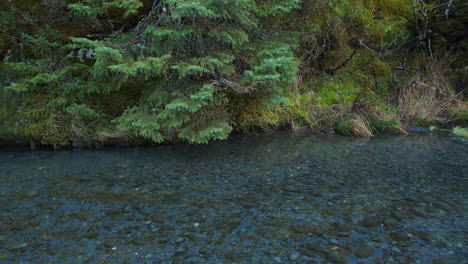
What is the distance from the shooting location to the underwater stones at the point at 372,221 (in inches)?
111

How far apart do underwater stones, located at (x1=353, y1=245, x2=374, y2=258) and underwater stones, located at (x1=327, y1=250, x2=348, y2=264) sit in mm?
102

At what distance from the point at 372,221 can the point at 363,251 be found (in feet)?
1.78

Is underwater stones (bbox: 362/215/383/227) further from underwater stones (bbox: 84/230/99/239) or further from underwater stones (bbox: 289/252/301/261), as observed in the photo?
underwater stones (bbox: 84/230/99/239)

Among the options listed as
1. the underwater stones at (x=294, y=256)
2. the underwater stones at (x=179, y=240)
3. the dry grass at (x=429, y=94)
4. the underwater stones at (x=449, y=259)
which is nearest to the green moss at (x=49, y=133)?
the underwater stones at (x=179, y=240)

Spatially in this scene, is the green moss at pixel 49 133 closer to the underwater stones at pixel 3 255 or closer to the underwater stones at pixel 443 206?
the underwater stones at pixel 3 255

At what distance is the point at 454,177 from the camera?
3996 millimetres

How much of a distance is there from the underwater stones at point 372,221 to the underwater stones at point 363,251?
0.39 m

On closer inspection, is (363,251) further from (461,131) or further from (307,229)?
(461,131)

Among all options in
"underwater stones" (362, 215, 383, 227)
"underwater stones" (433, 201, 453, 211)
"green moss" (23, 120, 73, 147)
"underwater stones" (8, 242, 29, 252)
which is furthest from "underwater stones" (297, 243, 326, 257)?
"green moss" (23, 120, 73, 147)

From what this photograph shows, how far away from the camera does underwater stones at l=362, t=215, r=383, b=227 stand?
9.27 ft

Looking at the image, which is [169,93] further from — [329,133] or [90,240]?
[329,133]

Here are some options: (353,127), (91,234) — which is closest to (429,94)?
(353,127)

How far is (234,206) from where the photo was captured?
3250mm

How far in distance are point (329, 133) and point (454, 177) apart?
2909 millimetres
